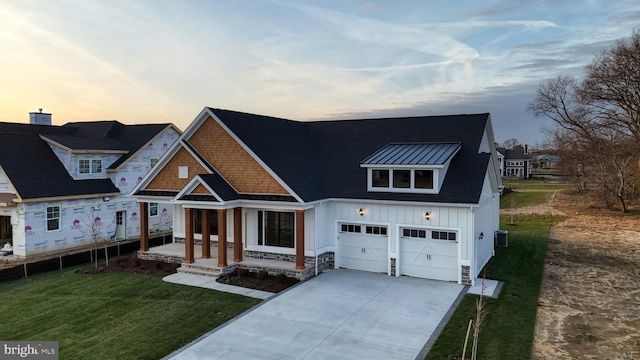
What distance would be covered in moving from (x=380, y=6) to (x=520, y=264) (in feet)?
45.8

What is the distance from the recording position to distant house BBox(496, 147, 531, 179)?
84.2m

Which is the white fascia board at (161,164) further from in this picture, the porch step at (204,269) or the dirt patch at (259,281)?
the dirt patch at (259,281)

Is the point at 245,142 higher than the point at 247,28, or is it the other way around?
the point at 247,28

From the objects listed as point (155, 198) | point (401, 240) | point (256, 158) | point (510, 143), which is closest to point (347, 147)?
point (256, 158)

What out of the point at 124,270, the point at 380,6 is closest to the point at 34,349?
the point at 124,270

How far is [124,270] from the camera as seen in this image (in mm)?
16672

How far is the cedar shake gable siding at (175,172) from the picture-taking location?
691 inches

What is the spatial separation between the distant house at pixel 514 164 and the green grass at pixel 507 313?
71.0 metres

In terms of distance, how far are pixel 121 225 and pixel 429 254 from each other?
57.7 ft

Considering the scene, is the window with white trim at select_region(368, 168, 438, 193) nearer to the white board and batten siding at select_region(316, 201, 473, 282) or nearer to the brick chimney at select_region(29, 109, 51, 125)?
the white board and batten siding at select_region(316, 201, 473, 282)

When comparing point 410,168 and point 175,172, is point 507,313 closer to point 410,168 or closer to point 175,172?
point 410,168

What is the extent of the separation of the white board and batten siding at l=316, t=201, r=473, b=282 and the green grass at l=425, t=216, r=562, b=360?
1928 millimetres

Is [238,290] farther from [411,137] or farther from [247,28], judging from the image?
[247,28]

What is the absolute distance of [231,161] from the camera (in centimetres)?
1686
